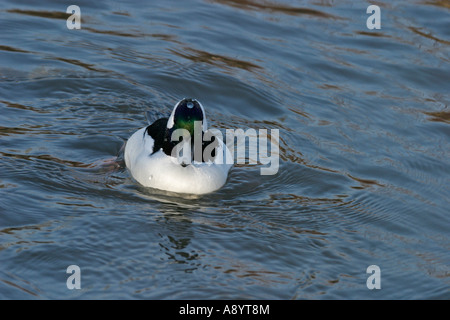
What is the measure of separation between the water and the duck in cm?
17

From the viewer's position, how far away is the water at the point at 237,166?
6.89 m

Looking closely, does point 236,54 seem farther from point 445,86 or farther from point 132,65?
point 445,86

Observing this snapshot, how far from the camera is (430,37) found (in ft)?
42.3

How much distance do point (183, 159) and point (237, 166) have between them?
1033 millimetres

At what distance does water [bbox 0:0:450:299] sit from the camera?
22.6 ft

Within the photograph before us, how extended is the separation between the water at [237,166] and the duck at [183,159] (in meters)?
0.17

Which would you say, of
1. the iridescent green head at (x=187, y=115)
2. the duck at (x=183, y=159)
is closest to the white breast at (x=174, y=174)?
the duck at (x=183, y=159)

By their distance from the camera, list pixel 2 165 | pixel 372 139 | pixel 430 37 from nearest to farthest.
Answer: pixel 2 165
pixel 372 139
pixel 430 37

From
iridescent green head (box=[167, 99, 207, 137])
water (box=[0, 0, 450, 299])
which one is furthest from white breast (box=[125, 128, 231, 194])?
iridescent green head (box=[167, 99, 207, 137])

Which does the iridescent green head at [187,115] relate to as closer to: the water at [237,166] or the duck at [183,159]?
the duck at [183,159]

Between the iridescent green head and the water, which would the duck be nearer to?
the iridescent green head
